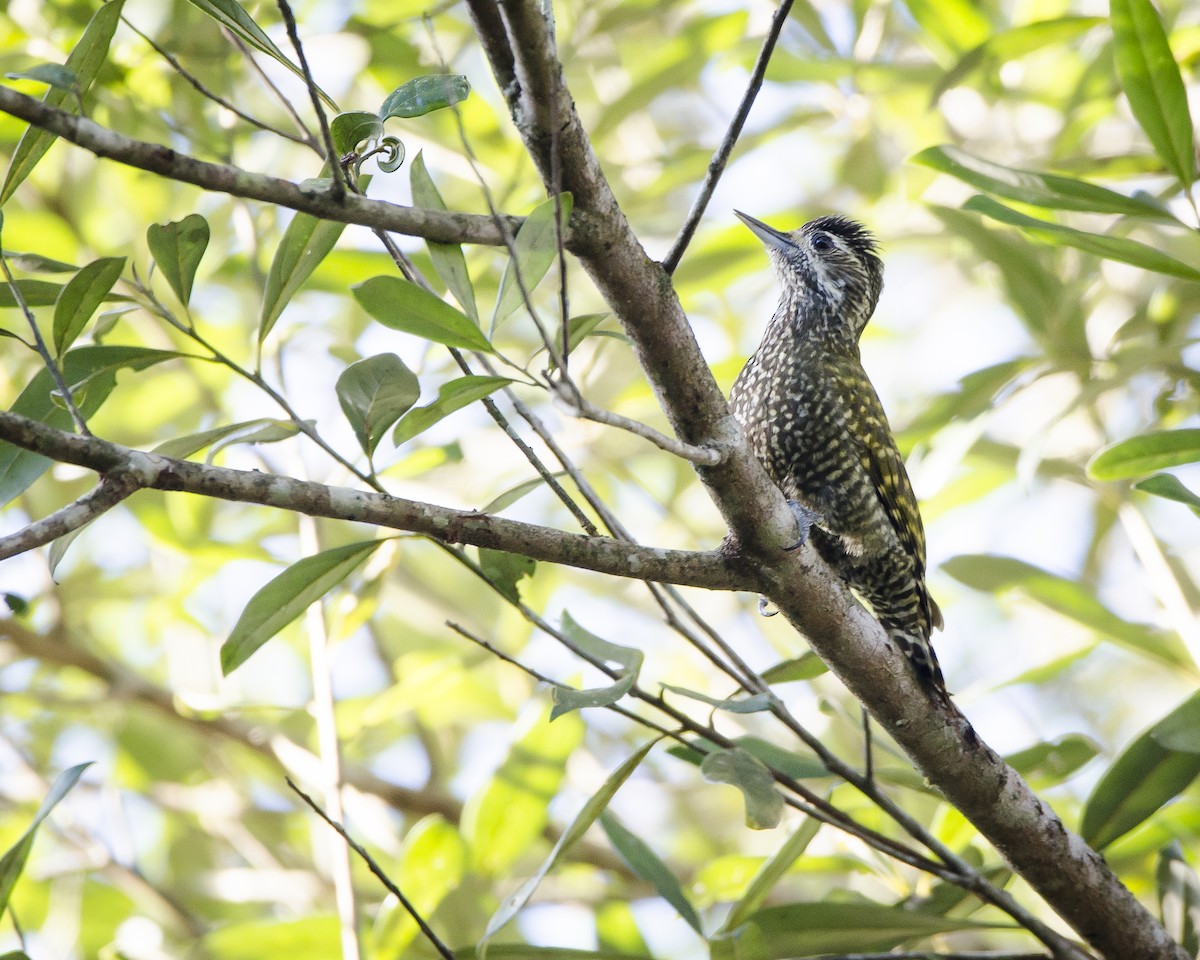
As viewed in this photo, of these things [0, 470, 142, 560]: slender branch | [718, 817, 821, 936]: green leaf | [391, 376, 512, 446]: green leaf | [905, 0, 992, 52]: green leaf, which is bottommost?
[718, 817, 821, 936]: green leaf

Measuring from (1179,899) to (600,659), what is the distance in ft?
4.68

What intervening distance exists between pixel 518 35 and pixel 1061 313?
7.73ft

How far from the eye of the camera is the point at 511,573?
2094mm

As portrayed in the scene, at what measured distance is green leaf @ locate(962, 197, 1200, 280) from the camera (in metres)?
2.33

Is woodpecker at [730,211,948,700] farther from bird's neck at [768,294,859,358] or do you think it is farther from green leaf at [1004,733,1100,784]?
green leaf at [1004,733,1100,784]

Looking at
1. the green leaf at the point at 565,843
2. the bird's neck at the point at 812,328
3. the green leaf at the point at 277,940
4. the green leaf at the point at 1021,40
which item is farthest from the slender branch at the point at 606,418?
the green leaf at the point at 1021,40

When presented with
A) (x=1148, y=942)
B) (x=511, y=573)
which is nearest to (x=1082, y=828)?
(x=1148, y=942)

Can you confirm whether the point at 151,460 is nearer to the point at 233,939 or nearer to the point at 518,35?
the point at 518,35

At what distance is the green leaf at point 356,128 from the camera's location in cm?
168

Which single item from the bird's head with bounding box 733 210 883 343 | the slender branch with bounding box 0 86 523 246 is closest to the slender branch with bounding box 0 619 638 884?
the bird's head with bounding box 733 210 883 343

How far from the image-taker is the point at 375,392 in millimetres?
1771

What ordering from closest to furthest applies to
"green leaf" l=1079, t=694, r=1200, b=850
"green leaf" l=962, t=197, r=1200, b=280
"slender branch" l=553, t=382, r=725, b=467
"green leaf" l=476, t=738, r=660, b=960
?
"slender branch" l=553, t=382, r=725, b=467, "green leaf" l=476, t=738, r=660, b=960, "green leaf" l=962, t=197, r=1200, b=280, "green leaf" l=1079, t=694, r=1200, b=850

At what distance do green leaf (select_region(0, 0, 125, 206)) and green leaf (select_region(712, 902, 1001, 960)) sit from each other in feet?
6.10

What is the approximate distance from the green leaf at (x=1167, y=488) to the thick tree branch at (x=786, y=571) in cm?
55
